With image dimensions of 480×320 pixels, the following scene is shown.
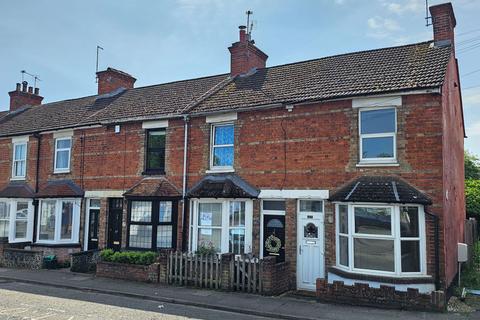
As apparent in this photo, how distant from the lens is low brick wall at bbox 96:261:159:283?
43.5ft

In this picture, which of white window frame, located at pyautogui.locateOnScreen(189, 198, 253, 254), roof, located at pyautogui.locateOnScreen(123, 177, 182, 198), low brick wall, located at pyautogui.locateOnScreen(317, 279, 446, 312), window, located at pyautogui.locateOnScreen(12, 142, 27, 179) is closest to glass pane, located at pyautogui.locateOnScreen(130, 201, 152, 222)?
roof, located at pyautogui.locateOnScreen(123, 177, 182, 198)

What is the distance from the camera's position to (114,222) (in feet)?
54.3

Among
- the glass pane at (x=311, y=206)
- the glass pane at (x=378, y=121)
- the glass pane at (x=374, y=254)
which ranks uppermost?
the glass pane at (x=378, y=121)

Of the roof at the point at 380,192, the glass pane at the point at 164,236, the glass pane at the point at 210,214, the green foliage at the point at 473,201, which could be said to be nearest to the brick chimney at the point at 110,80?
the glass pane at the point at 164,236

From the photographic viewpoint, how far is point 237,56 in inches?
684

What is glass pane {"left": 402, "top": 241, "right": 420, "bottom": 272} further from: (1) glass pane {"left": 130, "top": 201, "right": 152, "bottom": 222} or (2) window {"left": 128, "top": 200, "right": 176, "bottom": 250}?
(1) glass pane {"left": 130, "top": 201, "right": 152, "bottom": 222}

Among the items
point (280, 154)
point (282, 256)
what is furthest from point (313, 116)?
point (282, 256)

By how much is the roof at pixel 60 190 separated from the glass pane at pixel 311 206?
30.5 feet

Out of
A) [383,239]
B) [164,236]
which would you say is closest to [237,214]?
[164,236]

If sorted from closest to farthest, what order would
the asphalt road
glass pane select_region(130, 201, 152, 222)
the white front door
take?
the asphalt road → the white front door → glass pane select_region(130, 201, 152, 222)

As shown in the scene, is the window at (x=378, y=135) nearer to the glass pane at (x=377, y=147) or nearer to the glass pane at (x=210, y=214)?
the glass pane at (x=377, y=147)

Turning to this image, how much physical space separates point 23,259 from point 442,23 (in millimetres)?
17212

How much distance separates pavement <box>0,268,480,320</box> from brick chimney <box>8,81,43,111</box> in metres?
13.6

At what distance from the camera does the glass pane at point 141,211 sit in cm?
1534
